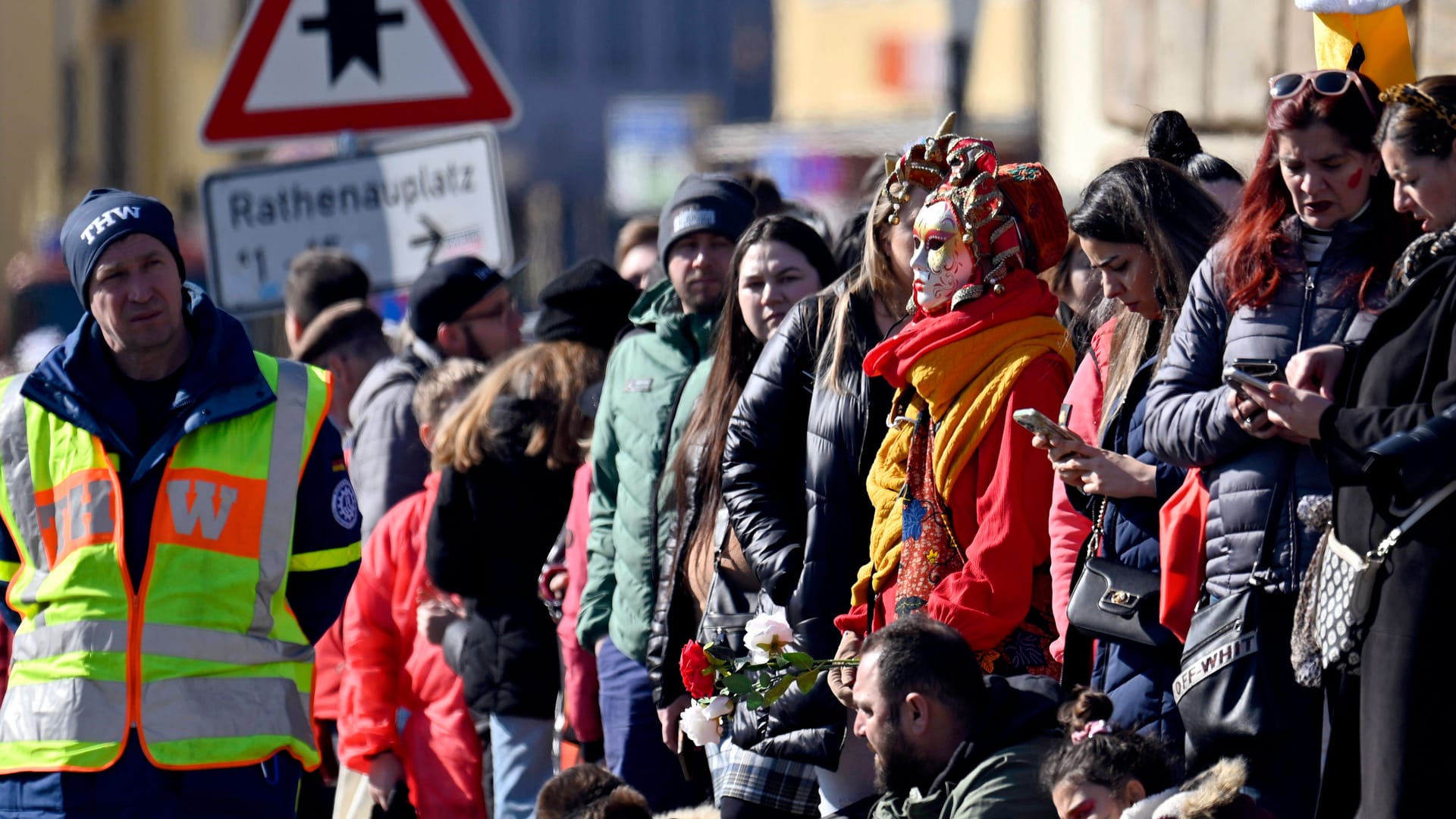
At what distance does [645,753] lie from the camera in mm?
6789

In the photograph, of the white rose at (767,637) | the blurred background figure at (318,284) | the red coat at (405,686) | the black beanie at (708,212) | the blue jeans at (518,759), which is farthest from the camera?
the blurred background figure at (318,284)

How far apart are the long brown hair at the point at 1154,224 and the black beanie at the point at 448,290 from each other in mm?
3405

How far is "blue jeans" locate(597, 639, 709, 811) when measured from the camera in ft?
22.2

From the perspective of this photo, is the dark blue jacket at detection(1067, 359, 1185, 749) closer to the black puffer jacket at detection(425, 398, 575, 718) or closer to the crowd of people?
the crowd of people

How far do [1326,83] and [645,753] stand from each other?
312cm

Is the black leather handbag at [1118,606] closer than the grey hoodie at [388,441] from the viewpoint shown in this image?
Yes

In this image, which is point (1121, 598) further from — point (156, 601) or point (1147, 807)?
point (156, 601)

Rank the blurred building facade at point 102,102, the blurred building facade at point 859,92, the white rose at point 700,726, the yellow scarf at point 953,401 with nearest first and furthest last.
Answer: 1. the yellow scarf at point 953,401
2. the white rose at point 700,726
3. the blurred building facade at point 102,102
4. the blurred building facade at point 859,92

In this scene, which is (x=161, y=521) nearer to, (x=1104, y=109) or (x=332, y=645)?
(x=332, y=645)

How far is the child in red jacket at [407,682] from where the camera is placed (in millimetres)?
7797

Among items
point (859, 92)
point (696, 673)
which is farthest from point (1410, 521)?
point (859, 92)

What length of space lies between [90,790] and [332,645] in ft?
10.2

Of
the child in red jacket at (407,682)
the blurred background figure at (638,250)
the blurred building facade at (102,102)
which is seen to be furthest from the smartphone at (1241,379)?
the blurred building facade at (102,102)

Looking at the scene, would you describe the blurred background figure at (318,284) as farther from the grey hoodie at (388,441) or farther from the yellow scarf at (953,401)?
Result: the yellow scarf at (953,401)
